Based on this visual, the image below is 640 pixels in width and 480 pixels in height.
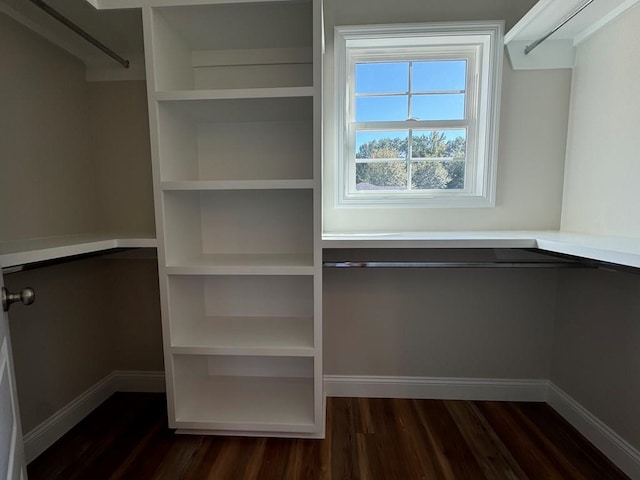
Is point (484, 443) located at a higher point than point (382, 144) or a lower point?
lower

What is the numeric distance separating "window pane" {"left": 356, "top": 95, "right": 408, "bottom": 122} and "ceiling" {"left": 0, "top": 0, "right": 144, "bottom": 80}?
112 centimetres

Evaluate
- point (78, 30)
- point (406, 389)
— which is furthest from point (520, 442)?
point (78, 30)

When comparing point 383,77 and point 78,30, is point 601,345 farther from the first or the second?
point 78,30

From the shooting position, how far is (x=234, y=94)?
1253 millimetres

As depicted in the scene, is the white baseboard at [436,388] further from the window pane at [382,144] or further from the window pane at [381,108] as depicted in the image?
the window pane at [381,108]

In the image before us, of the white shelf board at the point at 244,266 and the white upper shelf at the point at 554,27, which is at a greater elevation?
the white upper shelf at the point at 554,27

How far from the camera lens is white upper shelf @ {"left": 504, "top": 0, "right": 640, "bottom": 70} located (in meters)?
1.26

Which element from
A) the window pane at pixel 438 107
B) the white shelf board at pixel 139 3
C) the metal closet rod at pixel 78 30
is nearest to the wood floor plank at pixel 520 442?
the window pane at pixel 438 107

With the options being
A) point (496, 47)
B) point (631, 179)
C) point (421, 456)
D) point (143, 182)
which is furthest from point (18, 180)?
point (631, 179)

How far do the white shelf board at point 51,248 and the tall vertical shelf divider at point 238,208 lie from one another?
0.52 feet

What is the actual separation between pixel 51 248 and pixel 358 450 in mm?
1510

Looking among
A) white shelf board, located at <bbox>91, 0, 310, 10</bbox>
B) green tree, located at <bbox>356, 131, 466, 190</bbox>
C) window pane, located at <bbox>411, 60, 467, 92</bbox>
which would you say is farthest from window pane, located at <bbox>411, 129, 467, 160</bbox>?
white shelf board, located at <bbox>91, 0, 310, 10</bbox>

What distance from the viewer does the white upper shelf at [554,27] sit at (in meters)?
1.26

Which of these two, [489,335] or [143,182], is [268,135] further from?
[489,335]
